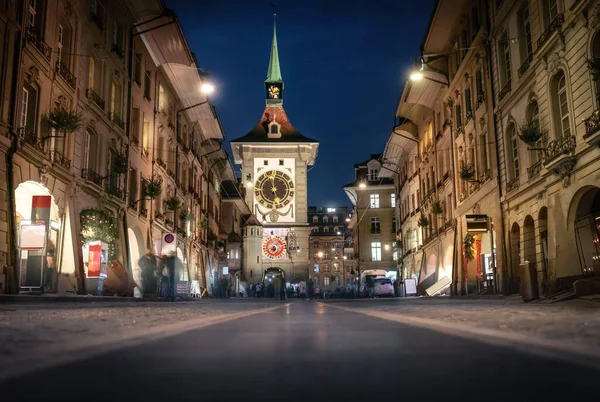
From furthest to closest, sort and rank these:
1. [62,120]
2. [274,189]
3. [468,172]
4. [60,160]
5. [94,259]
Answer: [274,189]
[468,172]
[94,259]
[60,160]
[62,120]

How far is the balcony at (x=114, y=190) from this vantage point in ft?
78.6

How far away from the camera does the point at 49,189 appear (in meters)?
18.5

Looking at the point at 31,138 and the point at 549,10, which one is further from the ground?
the point at 549,10

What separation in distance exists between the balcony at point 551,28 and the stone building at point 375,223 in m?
52.2

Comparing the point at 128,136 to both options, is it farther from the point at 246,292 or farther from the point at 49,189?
the point at 246,292

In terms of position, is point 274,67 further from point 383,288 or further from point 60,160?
point 60,160

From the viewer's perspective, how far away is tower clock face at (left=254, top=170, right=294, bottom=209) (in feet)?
260


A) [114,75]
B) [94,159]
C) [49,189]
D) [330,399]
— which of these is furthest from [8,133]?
[330,399]

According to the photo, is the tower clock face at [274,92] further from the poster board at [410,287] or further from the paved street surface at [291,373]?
the paved street surface at [291,373]

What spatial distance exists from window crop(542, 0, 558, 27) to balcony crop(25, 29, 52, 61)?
1618 cm

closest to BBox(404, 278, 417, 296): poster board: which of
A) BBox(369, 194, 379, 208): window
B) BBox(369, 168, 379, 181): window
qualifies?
BBox(369, 194, 379, 208): window

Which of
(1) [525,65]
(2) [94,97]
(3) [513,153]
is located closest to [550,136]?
(1) [525,65]

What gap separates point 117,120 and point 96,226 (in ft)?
19.9

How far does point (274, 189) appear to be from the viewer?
79875 millimetres
